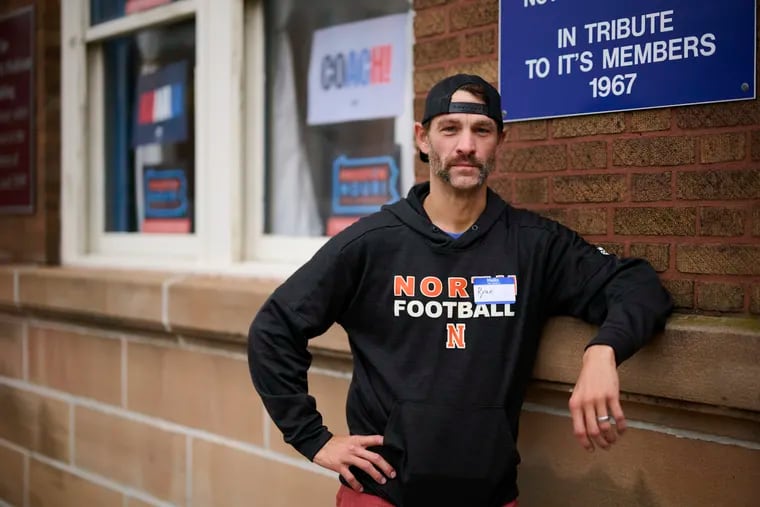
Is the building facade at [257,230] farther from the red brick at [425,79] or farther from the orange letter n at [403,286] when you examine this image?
the orange letter n at [403,286]

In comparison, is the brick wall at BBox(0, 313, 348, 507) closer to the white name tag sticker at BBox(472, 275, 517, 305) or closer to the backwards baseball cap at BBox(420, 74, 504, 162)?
the white name tag sticker at BBox(472, 275, 517, 305)

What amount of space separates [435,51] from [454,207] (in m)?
0.90

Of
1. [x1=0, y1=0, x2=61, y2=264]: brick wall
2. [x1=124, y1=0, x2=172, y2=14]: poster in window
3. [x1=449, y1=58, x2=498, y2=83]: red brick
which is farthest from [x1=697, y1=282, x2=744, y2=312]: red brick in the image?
[x1=0, y1=0, x2=61, y2=264]: brick wall

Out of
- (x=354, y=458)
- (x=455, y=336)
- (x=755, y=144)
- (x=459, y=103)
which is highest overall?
(x=459, y=103)

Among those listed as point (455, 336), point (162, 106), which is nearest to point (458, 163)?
point (455, 336)

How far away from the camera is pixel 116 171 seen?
4.87 metres

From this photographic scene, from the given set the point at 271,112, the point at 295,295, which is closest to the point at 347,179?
the point at 271,112

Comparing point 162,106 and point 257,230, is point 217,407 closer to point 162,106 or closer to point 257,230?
point 257,230

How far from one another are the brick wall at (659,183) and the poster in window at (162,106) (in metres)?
2.10

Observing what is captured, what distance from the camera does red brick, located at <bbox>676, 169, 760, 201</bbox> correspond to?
225 centimetres

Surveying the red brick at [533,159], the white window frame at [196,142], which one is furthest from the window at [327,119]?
the red brick at [533,159]

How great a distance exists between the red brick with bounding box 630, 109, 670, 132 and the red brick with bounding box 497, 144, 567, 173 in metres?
0.24

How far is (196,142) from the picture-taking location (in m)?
4.11

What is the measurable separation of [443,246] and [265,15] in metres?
2.31
